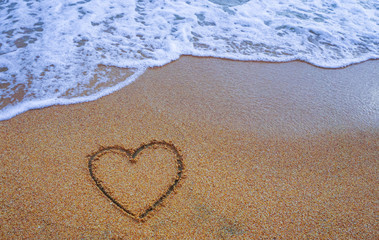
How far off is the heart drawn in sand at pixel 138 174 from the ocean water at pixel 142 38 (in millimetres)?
972

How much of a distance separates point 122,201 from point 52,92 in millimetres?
1753

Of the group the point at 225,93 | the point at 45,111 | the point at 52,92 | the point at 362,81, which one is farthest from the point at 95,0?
the point at 362,81

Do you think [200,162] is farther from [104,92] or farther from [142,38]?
[142,38]

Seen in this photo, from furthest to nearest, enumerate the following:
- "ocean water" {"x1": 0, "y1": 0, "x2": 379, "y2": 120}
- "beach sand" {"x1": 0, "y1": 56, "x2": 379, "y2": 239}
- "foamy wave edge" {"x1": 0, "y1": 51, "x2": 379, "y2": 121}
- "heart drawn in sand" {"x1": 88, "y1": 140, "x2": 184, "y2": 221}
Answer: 1. "ocean water" {"x1": 0, "y1": 0, "x2": 379, "y2": 120}
2. "foamy wave edge" {"x1": 0, "y1": 51, "x2": 379, "y2": 121}
3. "heart drawn in sand" {"x1": 88, "y1": 140, "x2": 184, "y2": 221}
4. "beach sand" {"x1": 0, "y1": 56, "x2": 379, "y2": 239}

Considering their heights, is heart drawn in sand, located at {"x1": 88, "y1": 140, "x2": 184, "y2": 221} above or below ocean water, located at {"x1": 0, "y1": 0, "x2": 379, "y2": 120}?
below

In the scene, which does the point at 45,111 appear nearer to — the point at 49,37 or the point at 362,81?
the point at 49,37

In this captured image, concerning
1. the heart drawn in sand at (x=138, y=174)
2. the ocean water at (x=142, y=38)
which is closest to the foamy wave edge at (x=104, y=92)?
the ocean water at (x=142, y=38)

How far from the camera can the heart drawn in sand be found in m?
2.02

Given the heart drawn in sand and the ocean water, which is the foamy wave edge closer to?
the ocean water

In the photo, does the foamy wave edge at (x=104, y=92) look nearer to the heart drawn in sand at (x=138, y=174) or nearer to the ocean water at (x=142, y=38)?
the ocean water at (x=142, y=38)

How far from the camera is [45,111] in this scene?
272 centimetres

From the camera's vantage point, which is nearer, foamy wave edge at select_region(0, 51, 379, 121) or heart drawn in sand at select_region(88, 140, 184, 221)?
heart drawn in sand at select_region(88, 140, 184, 221)

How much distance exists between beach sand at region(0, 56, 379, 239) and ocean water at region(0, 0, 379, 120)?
0.42 m

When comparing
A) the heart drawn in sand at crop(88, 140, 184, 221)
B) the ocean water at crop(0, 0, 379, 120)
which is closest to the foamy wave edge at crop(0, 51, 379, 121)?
the ocean water at crop(0, 0, 379, 120)
